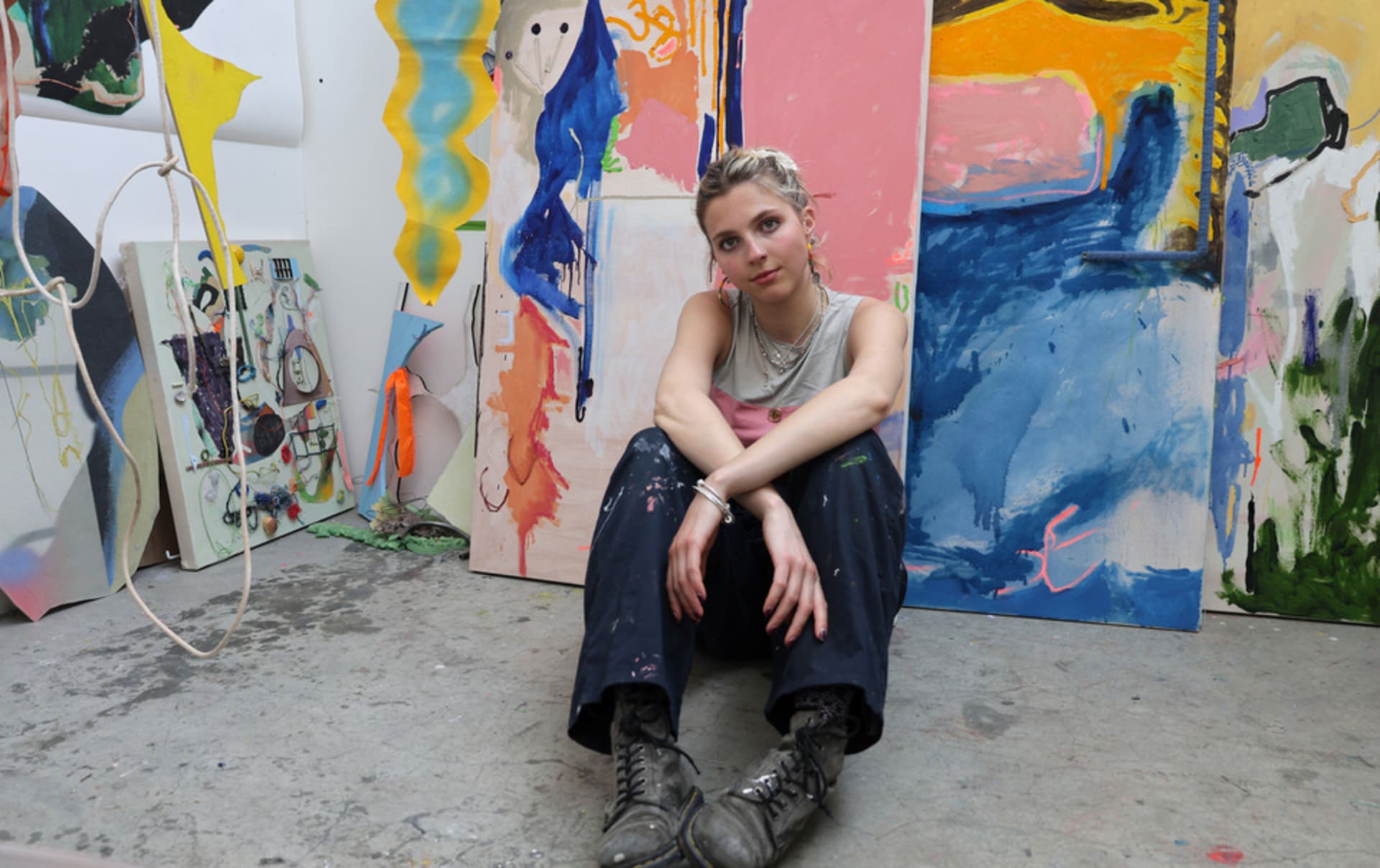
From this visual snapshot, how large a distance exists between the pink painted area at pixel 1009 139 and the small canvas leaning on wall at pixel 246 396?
197 cm

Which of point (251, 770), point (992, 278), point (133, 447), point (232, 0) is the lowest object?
point (251, 770)

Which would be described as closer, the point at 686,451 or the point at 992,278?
the point at 686,451

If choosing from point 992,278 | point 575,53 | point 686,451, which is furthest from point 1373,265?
point 575,53

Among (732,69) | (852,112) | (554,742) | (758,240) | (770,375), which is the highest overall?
(732,69)

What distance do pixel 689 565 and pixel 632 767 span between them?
1.06ft

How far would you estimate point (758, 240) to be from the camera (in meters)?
1.79

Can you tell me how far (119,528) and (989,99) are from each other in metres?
2.57

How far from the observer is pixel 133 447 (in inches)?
109

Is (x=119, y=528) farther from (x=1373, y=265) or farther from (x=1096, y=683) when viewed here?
(x=1373, y=265)

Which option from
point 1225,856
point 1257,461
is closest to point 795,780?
point 1225,856

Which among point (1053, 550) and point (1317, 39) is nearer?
point (1317, 39)

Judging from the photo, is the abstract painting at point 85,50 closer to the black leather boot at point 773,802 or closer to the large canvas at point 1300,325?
the black leather boot at point 773,802

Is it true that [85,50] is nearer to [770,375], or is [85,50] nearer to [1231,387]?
[770,375]

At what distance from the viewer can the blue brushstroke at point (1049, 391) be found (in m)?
2.42
